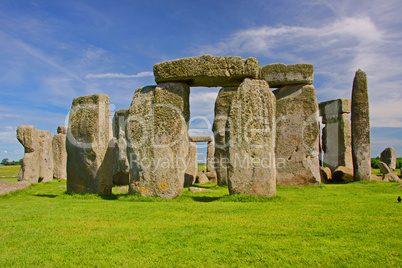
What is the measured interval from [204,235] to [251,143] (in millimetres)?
3413

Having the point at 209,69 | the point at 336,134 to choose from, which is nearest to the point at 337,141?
the point at 336,134

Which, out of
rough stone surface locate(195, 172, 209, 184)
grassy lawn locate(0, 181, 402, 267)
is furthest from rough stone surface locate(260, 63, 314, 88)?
grassy lawn locate(0, 181, 402, 267)

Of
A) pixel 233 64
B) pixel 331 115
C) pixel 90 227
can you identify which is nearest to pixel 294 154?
pixel 233 64

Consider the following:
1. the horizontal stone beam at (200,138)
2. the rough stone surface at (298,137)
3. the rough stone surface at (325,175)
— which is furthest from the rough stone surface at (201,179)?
the horizontal stone beam at (200,138)

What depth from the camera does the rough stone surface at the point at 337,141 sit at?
1684 centimetres

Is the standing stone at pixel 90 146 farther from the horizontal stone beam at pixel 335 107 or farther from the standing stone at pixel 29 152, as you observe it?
the horizontal stone beam at pixel 335 107

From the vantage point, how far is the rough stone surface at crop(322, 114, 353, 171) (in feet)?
55.3

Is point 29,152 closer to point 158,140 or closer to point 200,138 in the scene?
point 158,140

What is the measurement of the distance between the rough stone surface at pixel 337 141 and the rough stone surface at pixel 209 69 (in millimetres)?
10744

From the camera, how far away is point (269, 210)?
6.15m

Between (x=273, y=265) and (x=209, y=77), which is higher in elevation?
(x=209, y=77)

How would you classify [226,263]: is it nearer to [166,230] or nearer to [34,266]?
[166,230]

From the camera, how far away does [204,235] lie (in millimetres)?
4473

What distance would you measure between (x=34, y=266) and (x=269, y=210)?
402cm
